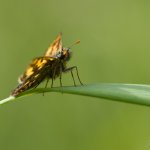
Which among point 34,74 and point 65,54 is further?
point 65,54

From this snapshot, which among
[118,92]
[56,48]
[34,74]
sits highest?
[56,48]

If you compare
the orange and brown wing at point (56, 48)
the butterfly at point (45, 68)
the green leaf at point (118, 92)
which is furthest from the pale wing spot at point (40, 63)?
the green leaf at point (118, 92)

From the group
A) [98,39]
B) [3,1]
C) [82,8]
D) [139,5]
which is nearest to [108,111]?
[98,39]

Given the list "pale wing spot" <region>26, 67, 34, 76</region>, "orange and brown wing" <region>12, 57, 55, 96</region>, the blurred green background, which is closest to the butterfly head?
"orange and brown wing" <region>12, 57, 55, 96</region>

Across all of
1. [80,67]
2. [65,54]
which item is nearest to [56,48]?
[65,54]

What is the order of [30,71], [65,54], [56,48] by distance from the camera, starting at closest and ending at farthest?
[30,71]
[56,48]
[65,54]

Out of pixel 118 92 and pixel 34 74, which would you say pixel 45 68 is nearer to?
pixel 34 74

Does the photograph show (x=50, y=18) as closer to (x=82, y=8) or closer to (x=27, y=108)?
(x=82, y=8)
